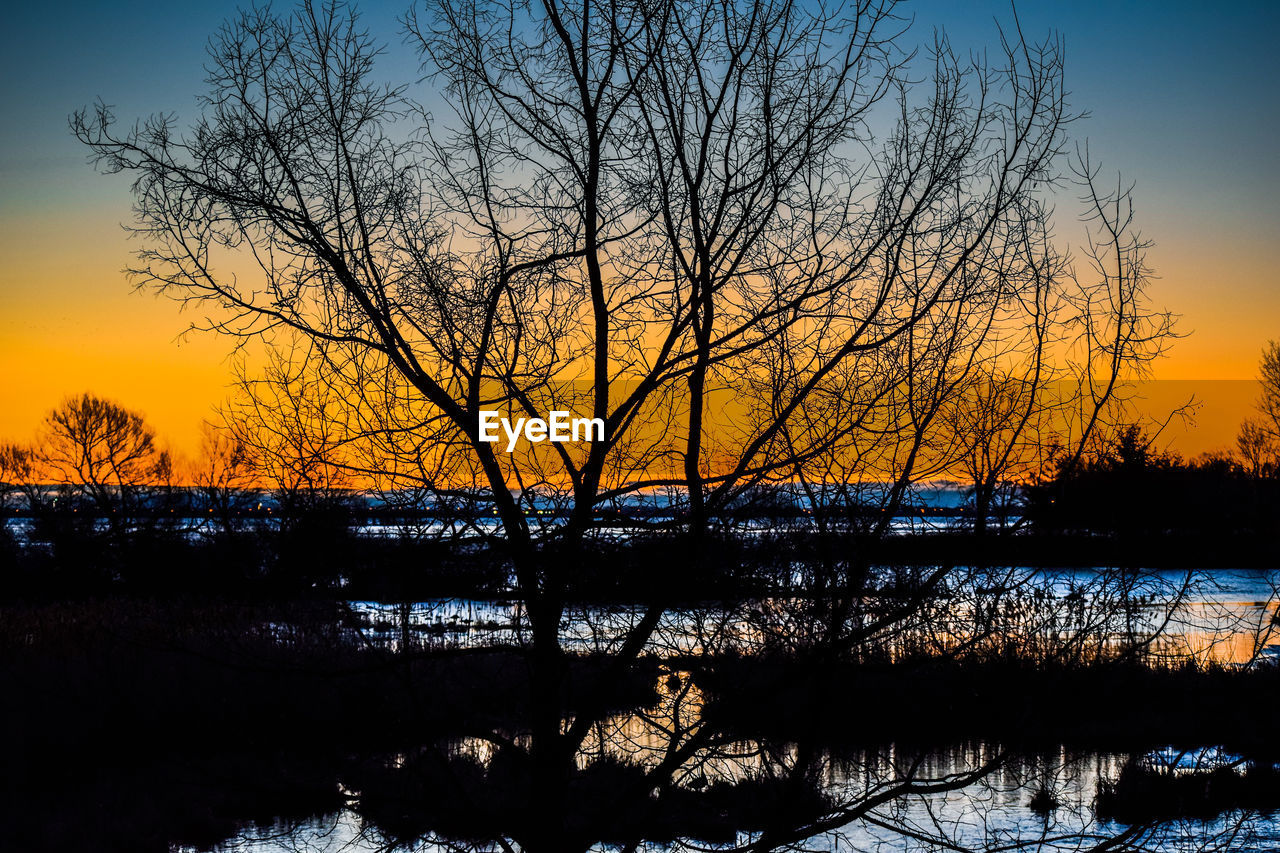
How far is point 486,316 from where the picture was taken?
3736 mm

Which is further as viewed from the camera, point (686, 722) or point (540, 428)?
point (686, 722)

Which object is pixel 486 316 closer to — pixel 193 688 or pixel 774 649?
pixel 774 649

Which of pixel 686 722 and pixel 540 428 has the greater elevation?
pixel 540 428

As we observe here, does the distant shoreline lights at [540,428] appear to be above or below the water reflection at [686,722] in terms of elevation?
above

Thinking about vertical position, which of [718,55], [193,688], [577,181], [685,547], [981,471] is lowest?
[193,688]

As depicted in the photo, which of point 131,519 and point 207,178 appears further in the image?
point 131,519

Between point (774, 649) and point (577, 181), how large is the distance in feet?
6.78

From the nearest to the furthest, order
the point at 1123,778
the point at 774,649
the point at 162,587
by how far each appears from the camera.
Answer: the point at 774,649 < the point at 1123,778 < the point at 162,587

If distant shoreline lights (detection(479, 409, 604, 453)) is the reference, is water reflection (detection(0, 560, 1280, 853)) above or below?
below

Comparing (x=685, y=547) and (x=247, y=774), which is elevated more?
(x=685, y=547)

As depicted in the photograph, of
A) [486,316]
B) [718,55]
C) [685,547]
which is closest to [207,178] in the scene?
[486,316]

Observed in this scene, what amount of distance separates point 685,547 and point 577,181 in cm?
151

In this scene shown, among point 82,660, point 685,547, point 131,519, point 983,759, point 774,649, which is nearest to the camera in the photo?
point 685,547

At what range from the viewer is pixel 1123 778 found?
408 inches
